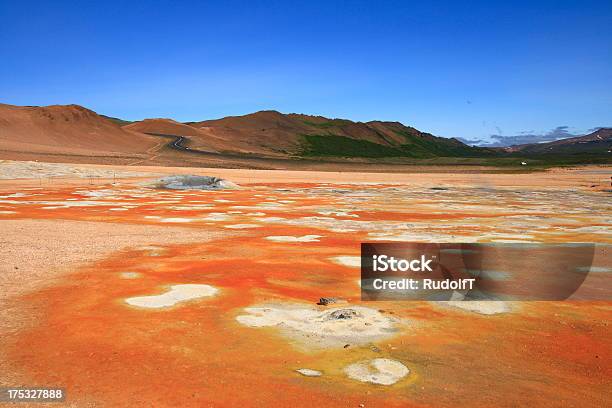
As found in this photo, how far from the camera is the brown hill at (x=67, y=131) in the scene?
345 ft

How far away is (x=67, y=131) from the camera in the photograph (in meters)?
121

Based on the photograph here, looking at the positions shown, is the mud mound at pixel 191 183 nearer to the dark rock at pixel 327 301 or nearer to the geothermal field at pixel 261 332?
the geothermal field at pixel 261 332

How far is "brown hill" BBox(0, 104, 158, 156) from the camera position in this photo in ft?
345

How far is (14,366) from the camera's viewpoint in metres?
5.98

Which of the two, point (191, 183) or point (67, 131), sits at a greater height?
point (67, 131)

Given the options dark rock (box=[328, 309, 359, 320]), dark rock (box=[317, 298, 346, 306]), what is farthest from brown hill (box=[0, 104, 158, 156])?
dark rock (box=[328, 309, 359, 320])

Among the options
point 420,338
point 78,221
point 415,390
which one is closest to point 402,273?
point 420,338

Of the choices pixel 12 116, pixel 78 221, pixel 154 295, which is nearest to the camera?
pixel 154 295

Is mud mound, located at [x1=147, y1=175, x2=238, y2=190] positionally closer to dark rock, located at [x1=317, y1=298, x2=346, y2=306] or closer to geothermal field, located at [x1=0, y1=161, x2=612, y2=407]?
geothermal field, located at [x1=0, y1=161, x2=612, y2=407]

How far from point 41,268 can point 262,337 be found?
6.64 metres

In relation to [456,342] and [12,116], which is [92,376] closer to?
[456,342]

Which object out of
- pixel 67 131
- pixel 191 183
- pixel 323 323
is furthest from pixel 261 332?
pixel 67 131

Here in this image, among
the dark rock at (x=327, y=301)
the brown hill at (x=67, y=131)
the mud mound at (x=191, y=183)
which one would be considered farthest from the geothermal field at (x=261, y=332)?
the brown hill at (x=67, y=131)

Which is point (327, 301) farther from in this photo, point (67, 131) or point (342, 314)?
point (67, 131)
